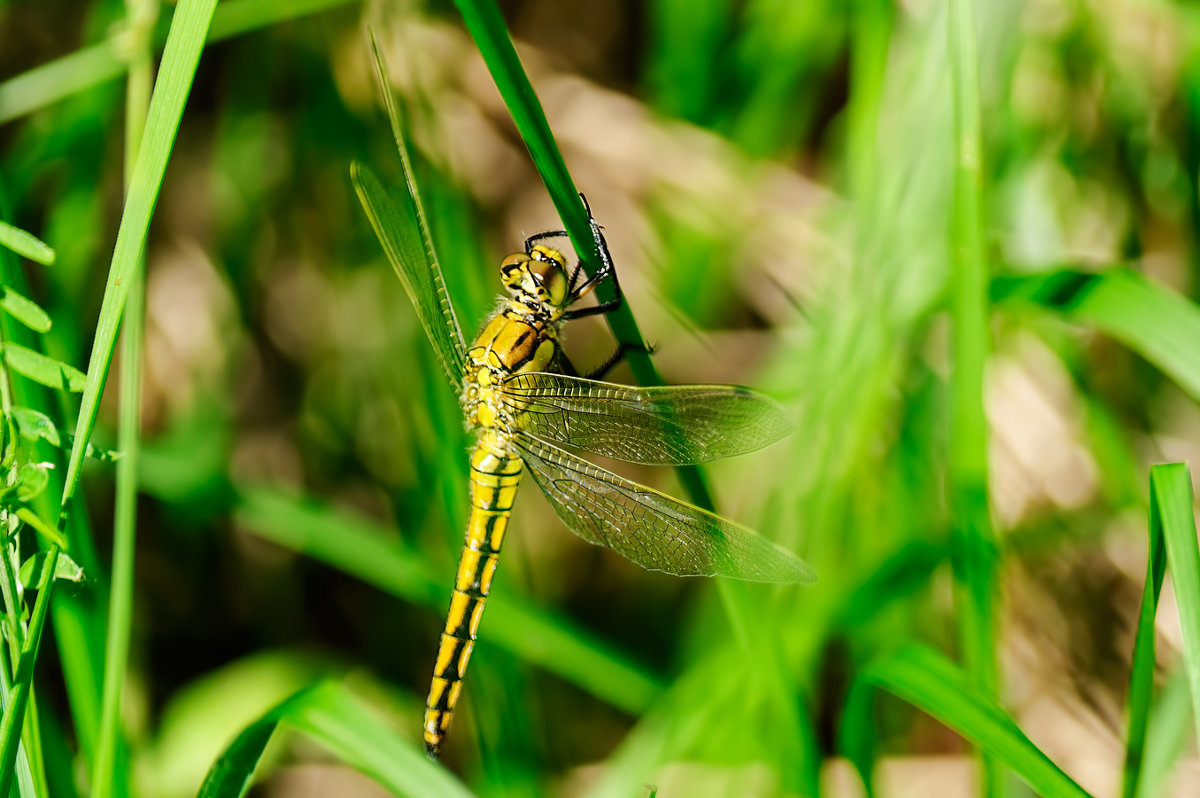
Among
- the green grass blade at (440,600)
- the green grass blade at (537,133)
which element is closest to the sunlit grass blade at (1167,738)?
the green grass blade at (440,600)

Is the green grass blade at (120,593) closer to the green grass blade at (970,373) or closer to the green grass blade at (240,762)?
the green grass blade at (240,762)

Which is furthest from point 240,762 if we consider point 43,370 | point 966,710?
point 966,710

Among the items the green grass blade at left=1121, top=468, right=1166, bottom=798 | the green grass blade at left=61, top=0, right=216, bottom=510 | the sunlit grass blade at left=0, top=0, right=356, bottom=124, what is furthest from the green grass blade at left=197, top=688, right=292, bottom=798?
the sunlit grass blade at left=0, top=0, right=356, bottom=124

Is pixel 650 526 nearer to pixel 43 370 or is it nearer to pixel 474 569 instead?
pixel 474 569

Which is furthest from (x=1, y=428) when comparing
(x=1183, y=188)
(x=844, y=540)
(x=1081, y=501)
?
(x=1183, y=188)

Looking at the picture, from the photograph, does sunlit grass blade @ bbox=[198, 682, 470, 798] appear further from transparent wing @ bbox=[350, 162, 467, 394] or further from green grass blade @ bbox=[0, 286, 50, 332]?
transparent wing @ bbox=[350, 162, 467, 394]

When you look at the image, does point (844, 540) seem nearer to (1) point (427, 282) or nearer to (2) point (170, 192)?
(1) point (427, 282)
